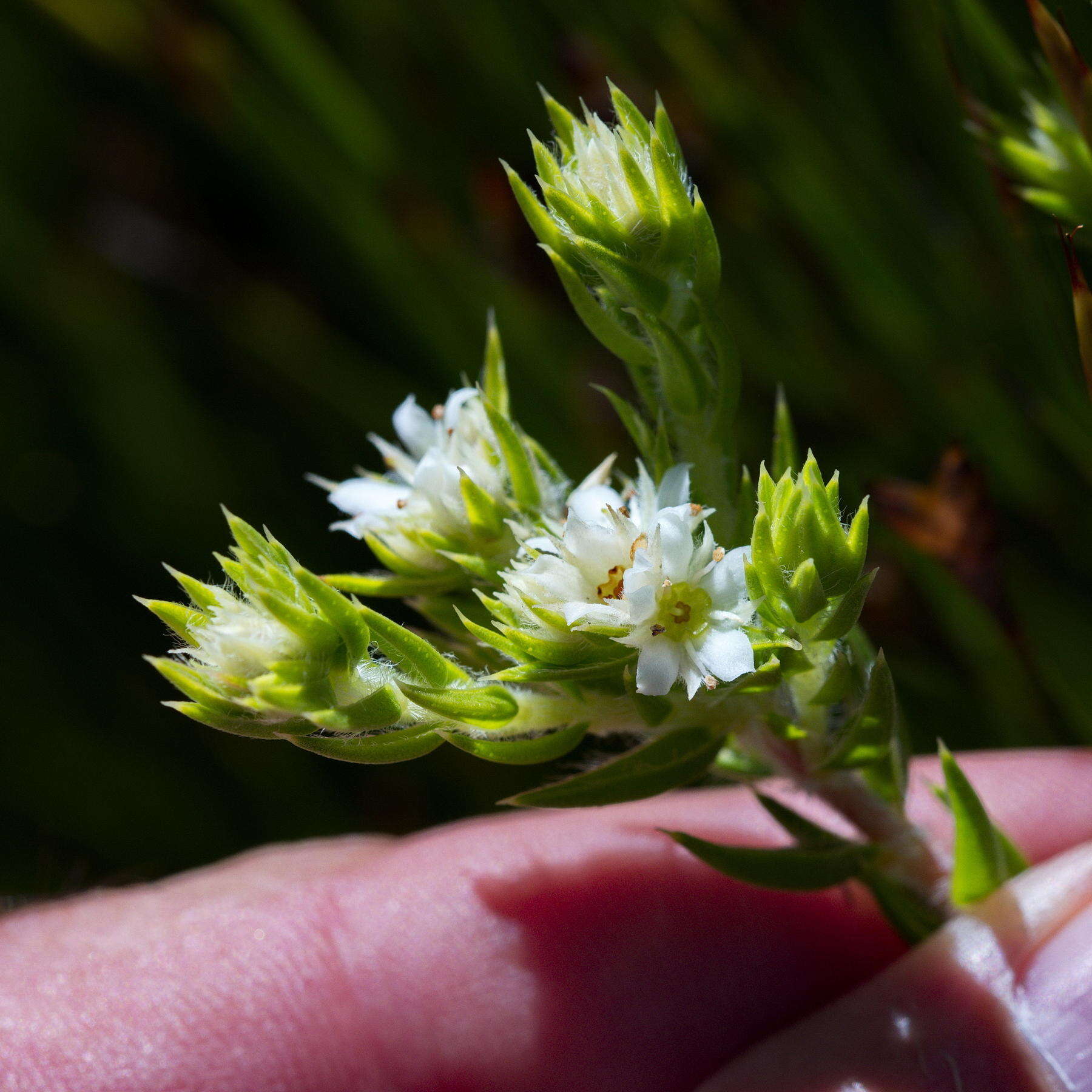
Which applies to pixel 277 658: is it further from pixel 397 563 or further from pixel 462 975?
pixel 462 975

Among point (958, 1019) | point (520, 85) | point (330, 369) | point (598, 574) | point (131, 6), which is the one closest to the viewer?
point (598, 574)

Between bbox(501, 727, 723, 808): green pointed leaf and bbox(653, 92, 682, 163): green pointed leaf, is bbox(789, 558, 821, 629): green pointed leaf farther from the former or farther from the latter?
bbox(653, 92, 682, 163): green pointed leaf

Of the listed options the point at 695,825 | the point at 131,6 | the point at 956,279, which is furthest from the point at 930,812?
the point at 131,6

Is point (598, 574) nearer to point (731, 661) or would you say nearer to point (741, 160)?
point (731, 661)

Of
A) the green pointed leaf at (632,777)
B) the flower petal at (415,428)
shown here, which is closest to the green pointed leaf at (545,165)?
the flower petal at (415,428)

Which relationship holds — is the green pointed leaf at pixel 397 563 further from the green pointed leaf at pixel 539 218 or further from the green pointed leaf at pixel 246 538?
the green pointed leaf at pixel 539 218

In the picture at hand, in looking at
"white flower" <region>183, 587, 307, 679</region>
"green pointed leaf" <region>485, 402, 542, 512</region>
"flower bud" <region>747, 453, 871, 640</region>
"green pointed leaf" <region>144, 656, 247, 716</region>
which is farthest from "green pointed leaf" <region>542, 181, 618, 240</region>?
"green pointed leaf" <region>144, 656, 247, 716</region>
